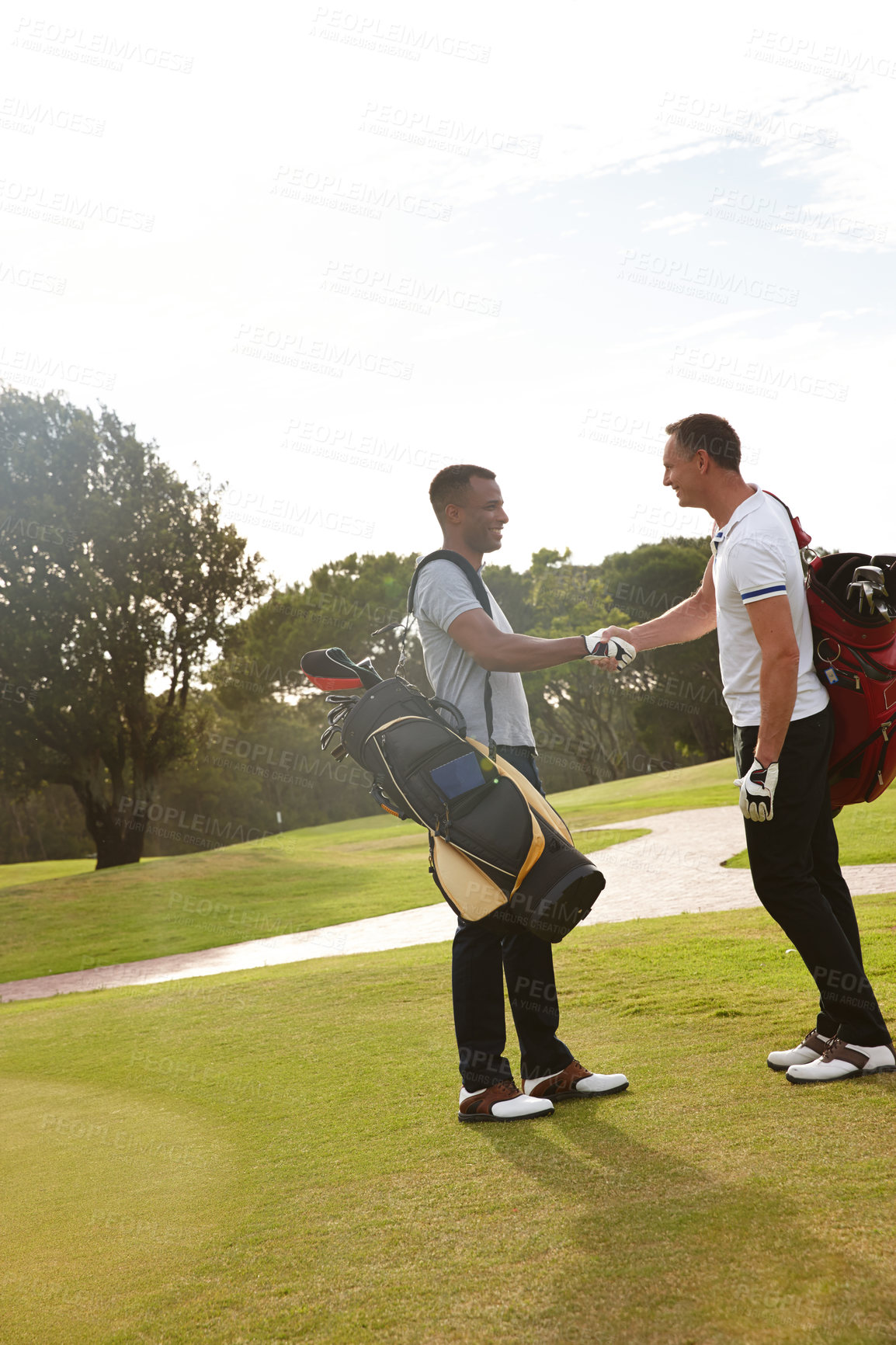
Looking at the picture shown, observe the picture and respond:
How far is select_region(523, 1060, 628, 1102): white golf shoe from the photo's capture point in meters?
3.75

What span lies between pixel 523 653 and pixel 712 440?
3.59 ft

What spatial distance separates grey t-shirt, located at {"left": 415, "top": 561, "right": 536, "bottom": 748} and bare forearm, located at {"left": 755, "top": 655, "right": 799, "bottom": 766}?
2.88 feet

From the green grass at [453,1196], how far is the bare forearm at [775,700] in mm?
1154

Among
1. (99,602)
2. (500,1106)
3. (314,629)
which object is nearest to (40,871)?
(99,602)

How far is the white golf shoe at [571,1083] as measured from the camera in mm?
3746

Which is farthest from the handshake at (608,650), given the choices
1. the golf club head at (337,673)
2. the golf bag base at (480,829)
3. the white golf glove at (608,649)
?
the golf club head at (337,673)

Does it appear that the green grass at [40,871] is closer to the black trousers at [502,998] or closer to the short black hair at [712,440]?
the black trousers at [502,998]

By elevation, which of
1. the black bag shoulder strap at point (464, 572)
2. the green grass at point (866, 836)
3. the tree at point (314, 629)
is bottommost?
the green grass at point (866, 836)

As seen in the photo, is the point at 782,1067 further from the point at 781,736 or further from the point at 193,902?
the point at 193,902

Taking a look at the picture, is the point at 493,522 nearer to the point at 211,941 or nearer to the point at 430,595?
the point at 430,595

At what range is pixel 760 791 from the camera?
3.55 meters

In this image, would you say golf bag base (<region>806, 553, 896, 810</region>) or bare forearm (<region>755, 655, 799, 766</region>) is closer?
bare forearm (<region>755, 655, 799, 766</region>)

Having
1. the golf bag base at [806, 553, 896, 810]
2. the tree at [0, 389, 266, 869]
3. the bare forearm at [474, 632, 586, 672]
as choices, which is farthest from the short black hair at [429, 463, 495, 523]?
the tree at [0, 389, 266, 869]

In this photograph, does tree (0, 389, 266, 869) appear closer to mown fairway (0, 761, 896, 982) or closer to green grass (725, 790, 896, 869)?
mown fairway (0, 761, 896, 982)
